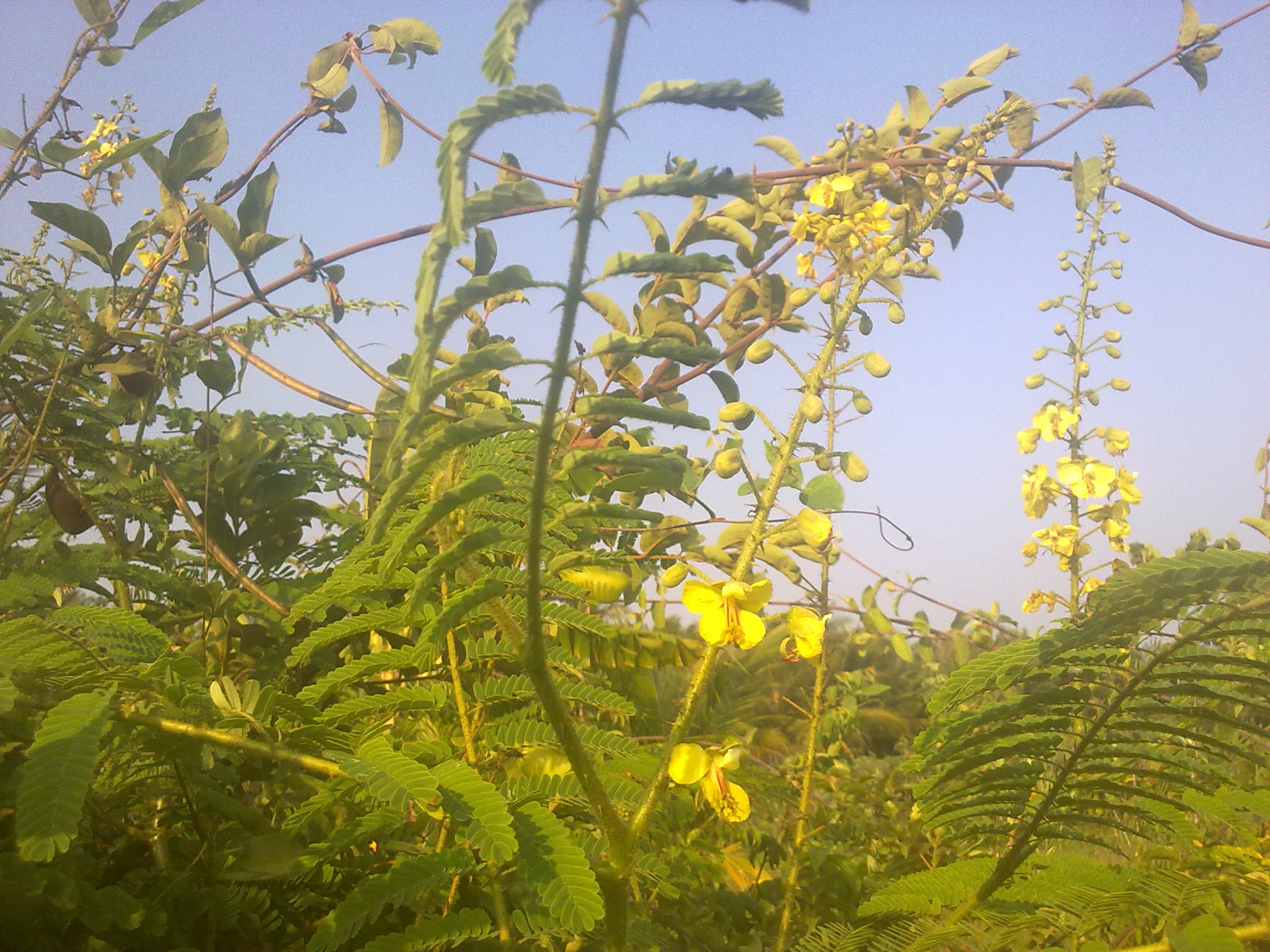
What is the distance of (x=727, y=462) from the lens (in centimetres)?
116

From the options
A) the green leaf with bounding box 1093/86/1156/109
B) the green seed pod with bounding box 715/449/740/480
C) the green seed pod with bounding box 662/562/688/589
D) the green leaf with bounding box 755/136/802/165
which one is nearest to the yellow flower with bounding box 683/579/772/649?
the green seed pod with bounding box 662/562/688/589

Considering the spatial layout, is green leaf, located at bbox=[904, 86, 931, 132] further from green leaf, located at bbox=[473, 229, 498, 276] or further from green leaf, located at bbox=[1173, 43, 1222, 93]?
green leaf, located at bbox=[473, 229, 498, 276]

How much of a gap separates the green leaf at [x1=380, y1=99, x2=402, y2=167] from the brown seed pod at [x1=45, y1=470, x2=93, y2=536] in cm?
91

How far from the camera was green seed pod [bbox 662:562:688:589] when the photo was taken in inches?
42.8

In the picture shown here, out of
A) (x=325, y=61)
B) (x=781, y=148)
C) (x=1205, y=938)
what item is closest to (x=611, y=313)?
(x=781, y=148)

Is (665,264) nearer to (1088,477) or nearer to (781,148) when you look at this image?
(781,148)

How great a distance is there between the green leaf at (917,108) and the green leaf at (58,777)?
1622 millimetres

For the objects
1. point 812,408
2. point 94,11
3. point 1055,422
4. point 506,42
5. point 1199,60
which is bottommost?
point 812,408

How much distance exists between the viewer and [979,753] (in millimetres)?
1015

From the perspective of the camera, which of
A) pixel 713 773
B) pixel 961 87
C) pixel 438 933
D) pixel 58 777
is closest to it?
pixel 58 777

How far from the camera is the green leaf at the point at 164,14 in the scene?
1261 millimetres

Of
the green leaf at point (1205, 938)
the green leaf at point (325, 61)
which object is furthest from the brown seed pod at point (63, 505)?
the green leaf at point (1205, 938)

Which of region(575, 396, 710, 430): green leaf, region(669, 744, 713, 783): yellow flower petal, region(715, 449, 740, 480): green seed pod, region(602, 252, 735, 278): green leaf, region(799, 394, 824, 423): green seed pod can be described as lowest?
region(669, 744, 713, 783): yellow flower petal

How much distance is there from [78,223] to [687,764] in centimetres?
146
